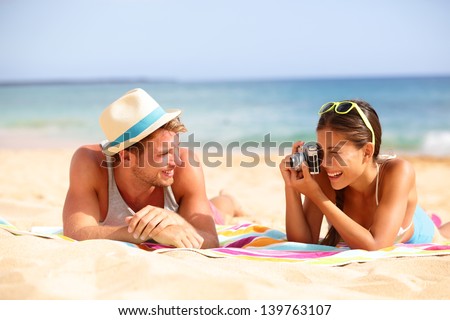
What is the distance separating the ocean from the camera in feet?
50.7

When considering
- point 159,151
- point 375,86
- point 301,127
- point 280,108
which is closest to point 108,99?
point 280,108

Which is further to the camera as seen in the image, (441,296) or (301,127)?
(301,127)

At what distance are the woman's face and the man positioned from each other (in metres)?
0.84

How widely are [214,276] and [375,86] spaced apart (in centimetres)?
3509

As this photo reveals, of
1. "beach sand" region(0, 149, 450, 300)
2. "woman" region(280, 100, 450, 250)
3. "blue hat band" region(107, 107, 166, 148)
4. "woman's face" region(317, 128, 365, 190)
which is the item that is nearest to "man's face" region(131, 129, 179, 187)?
"blue hat band" region(107, 107, 166, 148)

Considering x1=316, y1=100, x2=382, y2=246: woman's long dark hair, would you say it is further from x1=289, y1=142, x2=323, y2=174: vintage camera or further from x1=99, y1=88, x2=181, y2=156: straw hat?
x1=99, y1=88, x2=181, y2=156: straw hat

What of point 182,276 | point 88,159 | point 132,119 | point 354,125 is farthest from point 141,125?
point 354,125

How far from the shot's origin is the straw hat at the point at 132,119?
341cm

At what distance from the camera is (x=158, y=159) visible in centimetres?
348

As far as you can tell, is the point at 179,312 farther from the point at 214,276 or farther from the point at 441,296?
the point at 441,296

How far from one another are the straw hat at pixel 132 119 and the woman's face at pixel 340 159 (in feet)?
3.20

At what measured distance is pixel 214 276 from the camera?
2578 mm

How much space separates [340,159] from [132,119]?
1314mm

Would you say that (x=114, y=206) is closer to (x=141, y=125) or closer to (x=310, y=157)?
(x=141, y=125)
